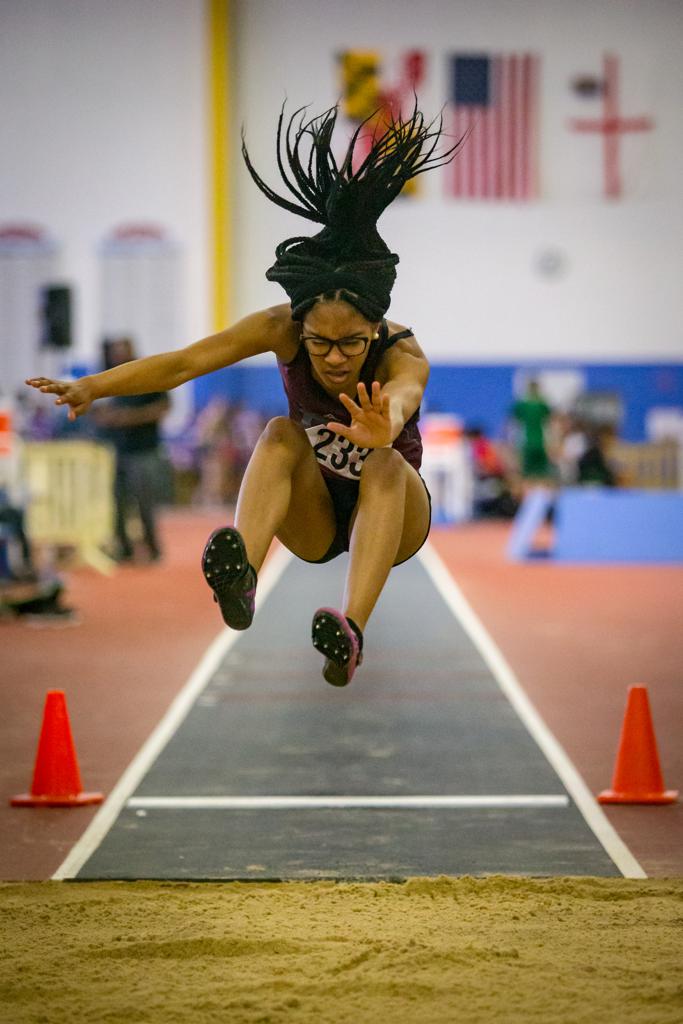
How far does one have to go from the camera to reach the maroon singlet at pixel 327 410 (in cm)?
423

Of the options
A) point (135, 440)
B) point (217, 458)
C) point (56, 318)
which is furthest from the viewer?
point (217, 458)

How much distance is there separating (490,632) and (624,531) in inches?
197

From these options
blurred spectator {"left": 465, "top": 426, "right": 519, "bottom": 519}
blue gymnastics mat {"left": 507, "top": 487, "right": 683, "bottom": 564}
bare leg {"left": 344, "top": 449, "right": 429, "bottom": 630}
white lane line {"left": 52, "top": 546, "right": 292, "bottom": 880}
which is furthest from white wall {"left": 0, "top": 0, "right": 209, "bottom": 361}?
bare leg {"left": 344, "top": 449, "right": 429, "bottom": 630}

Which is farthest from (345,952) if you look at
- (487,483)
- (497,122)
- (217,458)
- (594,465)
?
(497,122)

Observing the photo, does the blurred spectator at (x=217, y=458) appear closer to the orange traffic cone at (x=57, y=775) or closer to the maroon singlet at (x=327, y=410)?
the orange traffic cone at (x=57, y=775)

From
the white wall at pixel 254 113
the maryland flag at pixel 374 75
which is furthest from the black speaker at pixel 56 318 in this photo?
the maryland flag at pixel 374 75

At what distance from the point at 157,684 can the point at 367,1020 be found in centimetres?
460

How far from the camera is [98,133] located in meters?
21.8

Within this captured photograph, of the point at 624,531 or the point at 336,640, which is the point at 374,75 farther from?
the point at 336,640

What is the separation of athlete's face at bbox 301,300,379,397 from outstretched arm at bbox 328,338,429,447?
12cm

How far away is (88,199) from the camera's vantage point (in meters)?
21.7

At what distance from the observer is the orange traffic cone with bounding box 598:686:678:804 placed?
195 inches

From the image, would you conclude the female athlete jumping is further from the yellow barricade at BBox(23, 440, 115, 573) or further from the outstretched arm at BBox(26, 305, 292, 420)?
the yellow barricade at BBox(23, 440, 115, 573)

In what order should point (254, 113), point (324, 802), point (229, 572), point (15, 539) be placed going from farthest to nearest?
point (254, 113) < point (15, 539) < point (324, 802) < point (229, 572)
